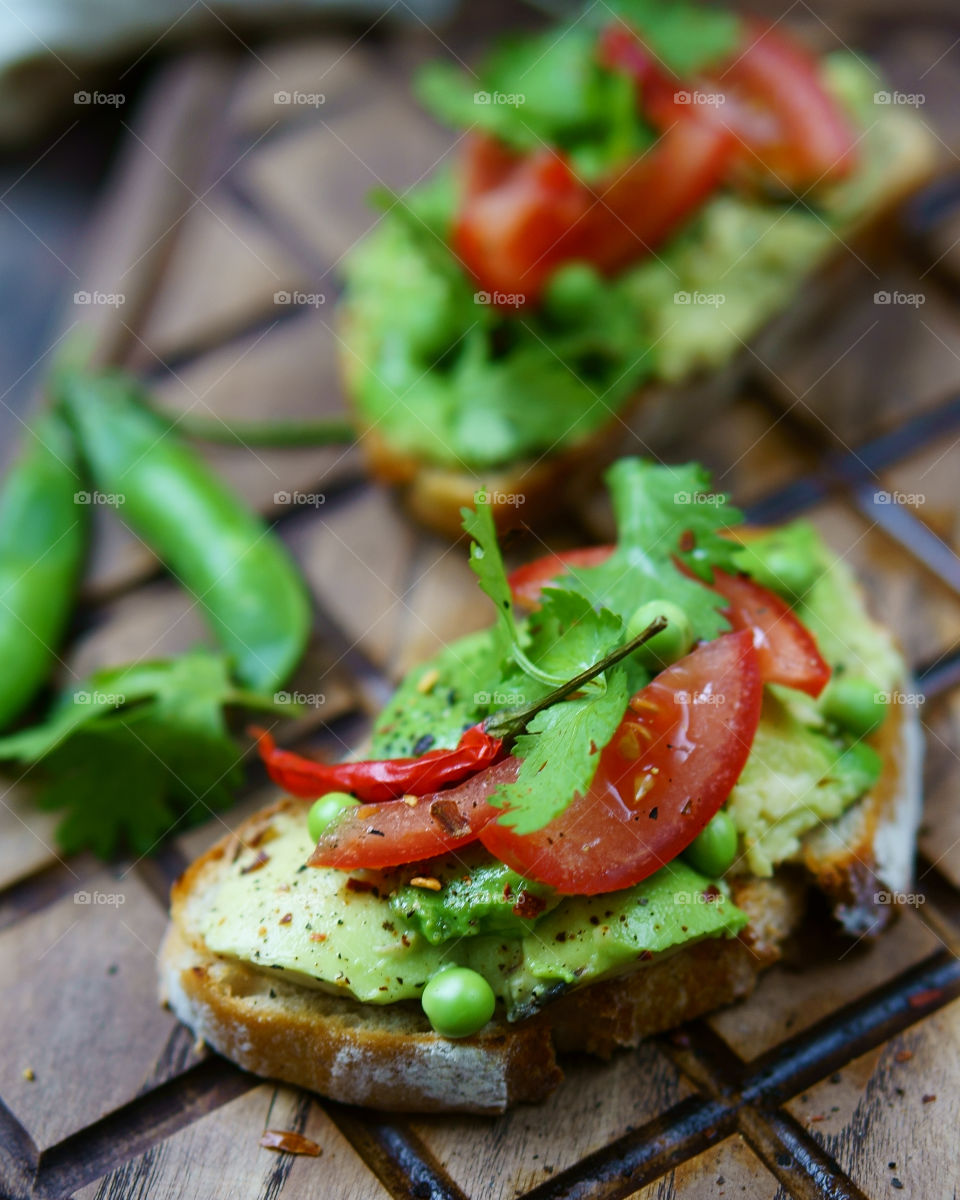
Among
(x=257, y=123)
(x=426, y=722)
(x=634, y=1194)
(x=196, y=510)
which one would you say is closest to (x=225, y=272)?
(x=257, y=123)

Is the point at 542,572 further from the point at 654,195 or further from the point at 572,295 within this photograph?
the point at 654,195

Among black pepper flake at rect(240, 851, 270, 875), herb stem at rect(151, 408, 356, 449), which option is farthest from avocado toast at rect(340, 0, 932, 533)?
black pepper flake at rect(240, 851, 270, 875)

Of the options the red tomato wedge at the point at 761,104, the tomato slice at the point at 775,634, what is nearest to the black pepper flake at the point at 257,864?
the tomato slice at the point at 775,634

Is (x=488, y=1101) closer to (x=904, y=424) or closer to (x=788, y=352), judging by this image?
(x=904, y=424)

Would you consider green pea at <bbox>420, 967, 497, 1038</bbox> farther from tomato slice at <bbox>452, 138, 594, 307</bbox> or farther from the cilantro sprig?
tomato slice at <bbox>452, 138, 594, 307</bbox>

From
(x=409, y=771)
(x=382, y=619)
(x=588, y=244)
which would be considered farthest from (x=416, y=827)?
(x=588, y=244)

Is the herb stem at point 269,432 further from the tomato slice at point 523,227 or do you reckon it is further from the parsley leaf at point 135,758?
the parsley leaf at point 135,758
